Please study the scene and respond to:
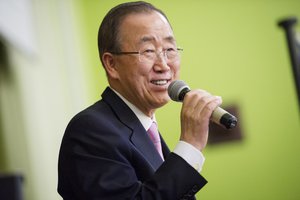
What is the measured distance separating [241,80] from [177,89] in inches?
85.2

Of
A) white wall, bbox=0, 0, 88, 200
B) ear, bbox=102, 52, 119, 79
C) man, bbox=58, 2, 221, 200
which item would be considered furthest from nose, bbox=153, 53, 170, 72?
white wall, bbox=0, 0, 88, 200

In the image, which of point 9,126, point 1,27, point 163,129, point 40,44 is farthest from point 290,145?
point 40,44

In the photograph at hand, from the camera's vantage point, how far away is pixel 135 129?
3.66 ft

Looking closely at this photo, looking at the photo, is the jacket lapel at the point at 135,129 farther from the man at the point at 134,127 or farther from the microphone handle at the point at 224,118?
the microphone handle at the point at 224,118

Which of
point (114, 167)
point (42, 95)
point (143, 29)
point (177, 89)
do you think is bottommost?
point (114, 167)

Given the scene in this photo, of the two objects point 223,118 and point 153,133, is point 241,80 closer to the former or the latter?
point 153,133

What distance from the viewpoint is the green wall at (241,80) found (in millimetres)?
1641

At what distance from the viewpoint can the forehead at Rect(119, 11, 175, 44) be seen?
3.78 ft

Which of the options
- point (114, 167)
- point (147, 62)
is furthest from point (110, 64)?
point (114, 167)

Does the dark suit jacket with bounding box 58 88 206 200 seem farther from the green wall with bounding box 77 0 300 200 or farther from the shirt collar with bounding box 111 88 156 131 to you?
the green wall with bounding box 77 0 300 200

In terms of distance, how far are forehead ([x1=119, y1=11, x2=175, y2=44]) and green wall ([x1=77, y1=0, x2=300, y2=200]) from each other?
0.22 meters

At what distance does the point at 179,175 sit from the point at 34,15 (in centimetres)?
320

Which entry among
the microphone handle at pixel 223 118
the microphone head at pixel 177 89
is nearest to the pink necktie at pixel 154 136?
the microphone head at pixel 177 89

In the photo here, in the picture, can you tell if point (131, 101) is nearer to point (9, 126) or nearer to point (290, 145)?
point (290, 145)
